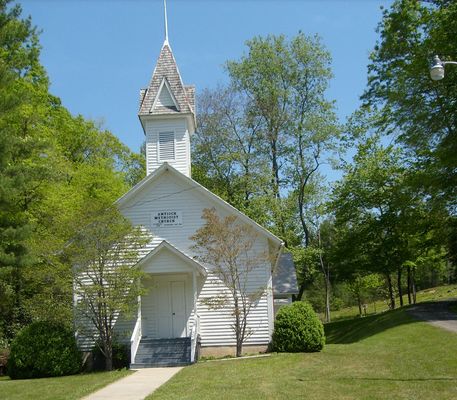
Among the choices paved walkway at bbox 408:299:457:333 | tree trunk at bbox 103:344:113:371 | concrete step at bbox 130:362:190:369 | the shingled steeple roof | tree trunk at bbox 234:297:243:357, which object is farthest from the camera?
the shingled steeple roof

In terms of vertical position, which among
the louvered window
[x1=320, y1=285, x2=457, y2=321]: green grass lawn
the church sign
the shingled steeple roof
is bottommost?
[x1=320, y1=285, x2=457, y2=321]: green grass lawn

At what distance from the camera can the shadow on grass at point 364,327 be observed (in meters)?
25.7

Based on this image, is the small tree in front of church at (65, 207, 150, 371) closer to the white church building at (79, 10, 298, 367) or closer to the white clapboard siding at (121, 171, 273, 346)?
the white church building at (79, 10, 298, 367)

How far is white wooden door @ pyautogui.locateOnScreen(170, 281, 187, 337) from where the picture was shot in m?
21.0

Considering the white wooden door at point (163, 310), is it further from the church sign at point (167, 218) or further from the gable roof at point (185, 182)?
the gable roof at point (185, 182)

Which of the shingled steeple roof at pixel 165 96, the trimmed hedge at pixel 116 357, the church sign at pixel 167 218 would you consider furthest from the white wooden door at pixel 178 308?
the shingled steeple roof at pixel 165 96

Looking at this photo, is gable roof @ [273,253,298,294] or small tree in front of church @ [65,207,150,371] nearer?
small tree in front of church @ [65,207,150,371]

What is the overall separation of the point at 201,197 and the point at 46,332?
779 cm

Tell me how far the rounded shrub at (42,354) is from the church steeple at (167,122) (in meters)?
8.68

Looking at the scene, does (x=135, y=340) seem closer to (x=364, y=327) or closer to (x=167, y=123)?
(x=167, y=123)

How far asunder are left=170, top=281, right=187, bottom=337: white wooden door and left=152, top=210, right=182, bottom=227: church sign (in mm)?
2393

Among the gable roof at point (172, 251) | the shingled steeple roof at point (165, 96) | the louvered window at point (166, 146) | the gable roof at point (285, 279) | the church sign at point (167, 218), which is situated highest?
the shingled steeple roof at point (165, 96)

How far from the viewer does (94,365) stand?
19.8 metres

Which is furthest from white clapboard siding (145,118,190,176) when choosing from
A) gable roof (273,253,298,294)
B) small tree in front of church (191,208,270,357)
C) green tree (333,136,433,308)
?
green tree (333,136,433,308)
